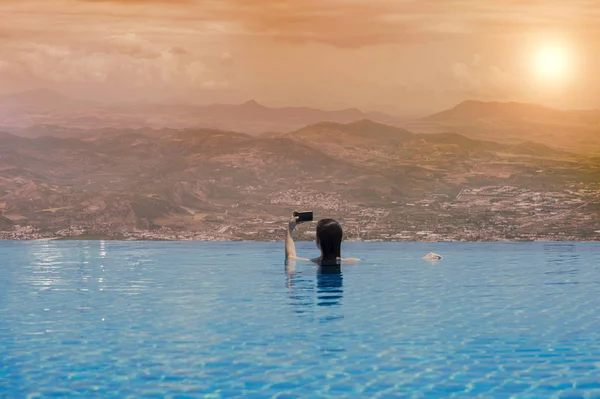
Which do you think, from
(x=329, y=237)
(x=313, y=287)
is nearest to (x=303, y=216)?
(x=329, y=237)

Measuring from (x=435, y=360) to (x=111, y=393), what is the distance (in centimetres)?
953

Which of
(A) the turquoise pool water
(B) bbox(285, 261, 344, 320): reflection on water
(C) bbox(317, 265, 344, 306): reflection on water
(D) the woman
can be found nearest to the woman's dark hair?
(D) the woman

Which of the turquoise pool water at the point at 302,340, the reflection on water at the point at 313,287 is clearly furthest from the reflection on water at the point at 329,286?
the turquoise pool water at the point at 302,340

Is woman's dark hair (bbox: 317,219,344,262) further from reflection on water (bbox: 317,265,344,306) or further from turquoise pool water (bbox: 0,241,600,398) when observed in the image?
turquoise pool water (bbox: 0,241,600,398)

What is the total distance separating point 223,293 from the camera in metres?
50.4

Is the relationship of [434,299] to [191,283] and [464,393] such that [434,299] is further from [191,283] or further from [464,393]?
[464,393]

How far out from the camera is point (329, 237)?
2350 inches

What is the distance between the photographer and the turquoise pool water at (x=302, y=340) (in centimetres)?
2439

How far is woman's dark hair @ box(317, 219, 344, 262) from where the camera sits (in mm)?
58688

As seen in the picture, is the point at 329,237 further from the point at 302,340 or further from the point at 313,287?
the point at 302,340

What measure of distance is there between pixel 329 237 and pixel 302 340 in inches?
1121

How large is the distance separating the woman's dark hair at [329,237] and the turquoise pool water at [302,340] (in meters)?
4.34

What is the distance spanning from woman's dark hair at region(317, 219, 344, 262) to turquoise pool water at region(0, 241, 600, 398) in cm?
434

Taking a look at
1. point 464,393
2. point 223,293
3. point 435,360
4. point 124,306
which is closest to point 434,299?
point 223,293
